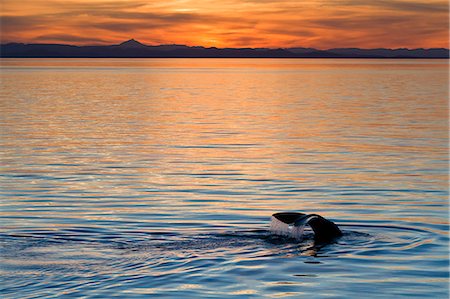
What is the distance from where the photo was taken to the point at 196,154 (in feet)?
113

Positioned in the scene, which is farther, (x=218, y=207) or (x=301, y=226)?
(x=218, y=207)

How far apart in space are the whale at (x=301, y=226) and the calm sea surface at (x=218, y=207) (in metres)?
0.23

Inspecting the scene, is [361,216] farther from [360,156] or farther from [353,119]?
[353,119]

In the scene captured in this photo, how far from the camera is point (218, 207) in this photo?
22.5 metres

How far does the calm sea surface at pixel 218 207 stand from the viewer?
586 inches

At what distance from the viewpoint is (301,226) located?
58.2 ft

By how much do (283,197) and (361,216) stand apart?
351 cm

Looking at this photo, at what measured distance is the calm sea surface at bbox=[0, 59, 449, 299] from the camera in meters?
14.9

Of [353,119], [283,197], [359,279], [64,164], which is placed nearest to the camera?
[359,279]

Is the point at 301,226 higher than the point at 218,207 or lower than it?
higher

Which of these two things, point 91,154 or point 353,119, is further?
point 353,119

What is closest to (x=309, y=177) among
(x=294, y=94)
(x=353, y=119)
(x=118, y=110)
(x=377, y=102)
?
(x=353, y=119)

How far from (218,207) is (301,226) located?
506 cm

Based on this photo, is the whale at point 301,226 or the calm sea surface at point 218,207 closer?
the calm sea surface at point 218,207
